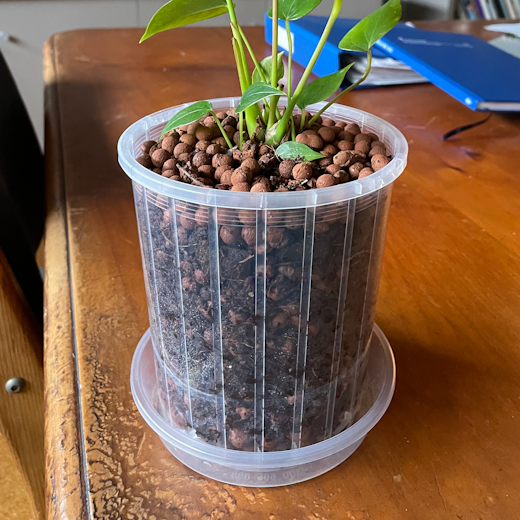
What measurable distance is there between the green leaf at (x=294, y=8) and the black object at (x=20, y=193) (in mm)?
489

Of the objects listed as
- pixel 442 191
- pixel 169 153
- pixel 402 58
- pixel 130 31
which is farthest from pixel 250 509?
pixel 130 31

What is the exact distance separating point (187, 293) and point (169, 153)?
9 centimetres

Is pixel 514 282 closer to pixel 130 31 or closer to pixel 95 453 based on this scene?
pixel 95 453

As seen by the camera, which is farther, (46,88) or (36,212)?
(46,88)

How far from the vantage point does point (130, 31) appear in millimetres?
1403

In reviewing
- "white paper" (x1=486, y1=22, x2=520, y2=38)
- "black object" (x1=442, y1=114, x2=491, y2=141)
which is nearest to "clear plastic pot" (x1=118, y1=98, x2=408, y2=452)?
"black object" (x1=442, y1=114, x2=491, y2=141)

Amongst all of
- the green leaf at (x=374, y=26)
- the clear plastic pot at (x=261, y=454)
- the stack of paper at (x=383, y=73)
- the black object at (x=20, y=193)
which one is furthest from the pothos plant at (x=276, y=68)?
the stack of paper at (x=383, y=73)

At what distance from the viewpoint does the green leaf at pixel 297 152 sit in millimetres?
301

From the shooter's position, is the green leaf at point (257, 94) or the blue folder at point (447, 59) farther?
the blue folder at point (447, 59)

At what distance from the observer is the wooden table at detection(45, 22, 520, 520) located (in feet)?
1.13

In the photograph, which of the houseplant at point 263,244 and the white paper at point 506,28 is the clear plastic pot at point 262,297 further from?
the white paper at point 506,28

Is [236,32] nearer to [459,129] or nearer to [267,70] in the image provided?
[267,70]

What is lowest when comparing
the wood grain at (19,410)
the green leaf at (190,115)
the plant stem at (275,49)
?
the wood grain at (19,410)

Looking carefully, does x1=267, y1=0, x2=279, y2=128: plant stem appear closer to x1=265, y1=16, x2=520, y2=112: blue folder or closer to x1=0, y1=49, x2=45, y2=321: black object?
x1=0, y1=49, x2=45, y2=321: black object
